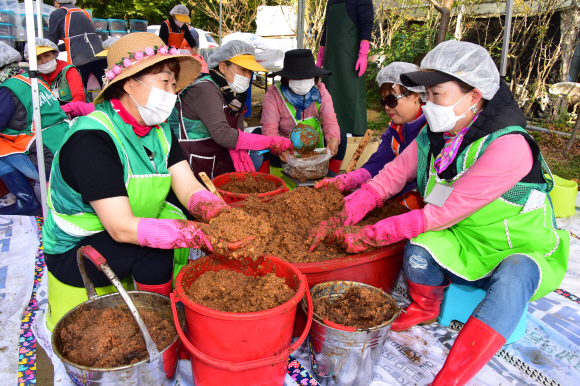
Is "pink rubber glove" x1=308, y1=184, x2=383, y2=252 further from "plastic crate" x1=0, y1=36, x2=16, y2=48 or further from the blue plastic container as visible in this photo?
"plastic crate" x1=0, y1=36, x2=16, y2=48

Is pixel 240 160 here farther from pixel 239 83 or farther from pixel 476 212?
pixel 476 212

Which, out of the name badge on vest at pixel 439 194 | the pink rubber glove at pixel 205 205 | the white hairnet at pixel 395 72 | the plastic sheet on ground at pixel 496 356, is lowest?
the plastic sheet on ground at pixel 496 356

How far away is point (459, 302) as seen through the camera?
2092 millimetres

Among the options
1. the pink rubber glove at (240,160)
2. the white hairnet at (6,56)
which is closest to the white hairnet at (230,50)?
the pink rubber glove at (240,160)

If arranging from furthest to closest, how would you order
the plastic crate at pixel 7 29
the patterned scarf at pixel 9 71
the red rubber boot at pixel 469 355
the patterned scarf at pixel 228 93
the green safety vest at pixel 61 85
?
the plastic crate at pixel 7 29 → the green safety vest at pixel 61 85 → the patterned scarf at pixel 9 71 → the patterned scarf at pixel 228 93 → the red rubber boot at pixel 469 355

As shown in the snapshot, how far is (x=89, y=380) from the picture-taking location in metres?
1.38

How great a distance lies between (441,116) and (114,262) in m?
1.78

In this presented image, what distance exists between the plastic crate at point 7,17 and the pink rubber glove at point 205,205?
9.84 metres

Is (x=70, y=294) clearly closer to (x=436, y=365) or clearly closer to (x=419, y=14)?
(x=436, y=365)

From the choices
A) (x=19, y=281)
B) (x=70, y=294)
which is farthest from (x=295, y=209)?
(x=19, y=281)

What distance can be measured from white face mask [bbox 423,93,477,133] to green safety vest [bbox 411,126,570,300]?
0.50ft

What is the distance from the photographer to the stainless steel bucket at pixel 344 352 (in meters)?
1.60

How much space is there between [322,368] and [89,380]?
939 mm

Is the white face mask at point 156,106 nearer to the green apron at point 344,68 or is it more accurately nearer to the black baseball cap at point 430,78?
the black baseball cap at point 430,78
